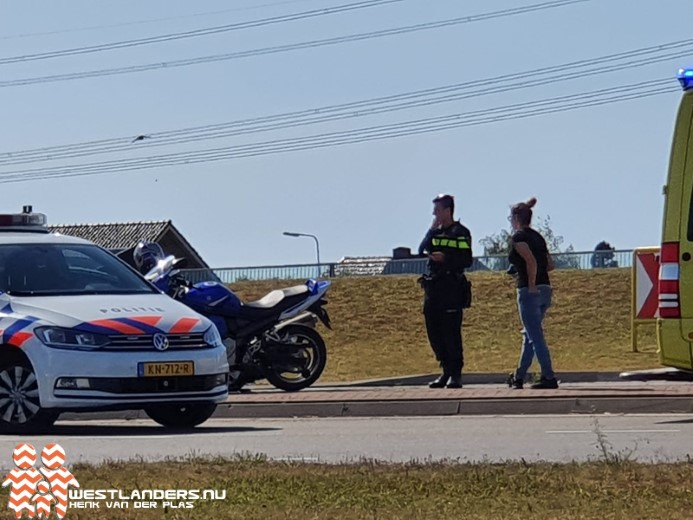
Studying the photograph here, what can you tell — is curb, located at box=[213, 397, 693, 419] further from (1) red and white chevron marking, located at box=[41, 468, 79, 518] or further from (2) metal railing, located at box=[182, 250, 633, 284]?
(2) metal railing, located at box=[182, 250, 633, 284]

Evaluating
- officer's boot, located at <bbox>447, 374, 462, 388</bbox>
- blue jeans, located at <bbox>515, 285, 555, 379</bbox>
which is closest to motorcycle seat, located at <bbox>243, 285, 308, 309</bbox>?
officer's boot, located at <bbox>447, 374, 462, 388</bbox>

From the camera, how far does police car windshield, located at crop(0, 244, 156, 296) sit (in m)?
13.1

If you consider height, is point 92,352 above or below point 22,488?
above

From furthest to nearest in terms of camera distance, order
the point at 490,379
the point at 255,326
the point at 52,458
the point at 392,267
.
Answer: the point at 392,267 → the point at 490,379 → the point at 255,326 → the point at 52,458

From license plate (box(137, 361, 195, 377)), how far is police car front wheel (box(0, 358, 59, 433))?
78 cm

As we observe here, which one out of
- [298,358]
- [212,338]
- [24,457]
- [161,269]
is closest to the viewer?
[24,457]

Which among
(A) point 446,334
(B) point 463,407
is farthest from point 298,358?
(B) point 463,407

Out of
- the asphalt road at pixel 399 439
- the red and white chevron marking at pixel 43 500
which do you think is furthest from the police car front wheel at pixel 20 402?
the red and white chevron marking at pixel 43 500

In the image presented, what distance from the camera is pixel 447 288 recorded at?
644 inches

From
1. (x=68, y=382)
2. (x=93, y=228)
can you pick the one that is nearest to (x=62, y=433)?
(x=68, y=382)

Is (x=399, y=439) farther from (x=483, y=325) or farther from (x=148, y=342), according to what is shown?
(x=483, y=325)

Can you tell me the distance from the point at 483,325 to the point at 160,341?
102 ft

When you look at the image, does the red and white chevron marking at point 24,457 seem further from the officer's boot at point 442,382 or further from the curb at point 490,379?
the curb at point 490,379

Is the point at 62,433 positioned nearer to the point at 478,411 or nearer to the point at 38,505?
the point at 478,411
